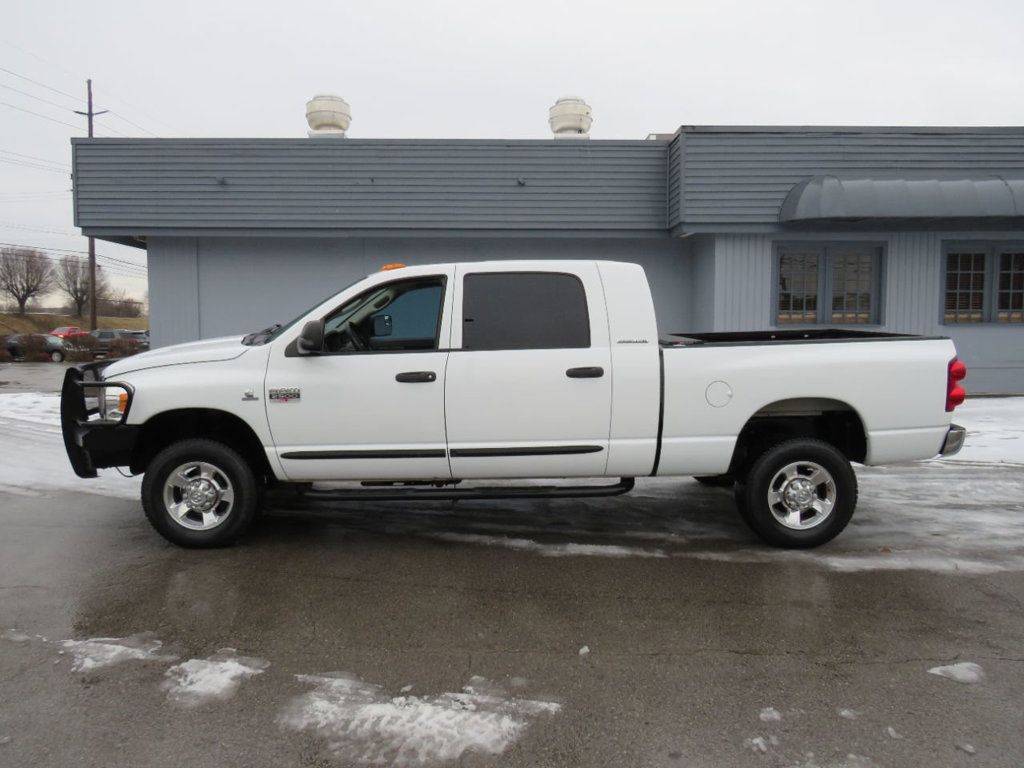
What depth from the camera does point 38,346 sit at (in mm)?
31281

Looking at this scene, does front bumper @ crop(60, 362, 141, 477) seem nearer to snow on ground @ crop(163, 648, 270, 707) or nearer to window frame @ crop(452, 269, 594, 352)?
snow on ground @ crop(163, 648, 270, 707)

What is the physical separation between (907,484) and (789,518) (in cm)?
284

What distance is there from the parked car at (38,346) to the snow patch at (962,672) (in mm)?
33781

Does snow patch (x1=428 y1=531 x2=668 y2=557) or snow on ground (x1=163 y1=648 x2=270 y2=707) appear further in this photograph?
snow patch (x1=428 y1=531 x2=668 y2=557)

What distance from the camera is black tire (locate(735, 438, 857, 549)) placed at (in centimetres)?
546

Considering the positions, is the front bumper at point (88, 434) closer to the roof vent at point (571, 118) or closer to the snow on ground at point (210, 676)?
the snow on ground at point (210, 676)

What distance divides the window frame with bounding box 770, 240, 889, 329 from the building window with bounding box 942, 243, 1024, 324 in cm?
115

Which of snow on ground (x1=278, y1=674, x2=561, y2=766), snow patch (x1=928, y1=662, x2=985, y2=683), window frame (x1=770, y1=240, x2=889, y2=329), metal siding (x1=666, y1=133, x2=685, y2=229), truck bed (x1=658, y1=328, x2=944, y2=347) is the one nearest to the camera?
snow on ground (x1=278, y1=674, x2=561, y2=766)

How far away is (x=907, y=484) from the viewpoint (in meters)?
7.69

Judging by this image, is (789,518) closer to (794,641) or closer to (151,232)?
(794,641)

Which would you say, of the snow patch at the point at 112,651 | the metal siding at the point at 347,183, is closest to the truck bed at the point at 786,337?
the snow patch at the point at 112,651

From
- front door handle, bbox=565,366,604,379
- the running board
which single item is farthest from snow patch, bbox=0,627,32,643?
front door handle, bbox=565,366,604,379

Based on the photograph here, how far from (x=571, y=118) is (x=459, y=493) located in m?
10.5

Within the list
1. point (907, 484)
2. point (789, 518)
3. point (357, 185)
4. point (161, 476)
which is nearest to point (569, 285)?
point (789, 518)
